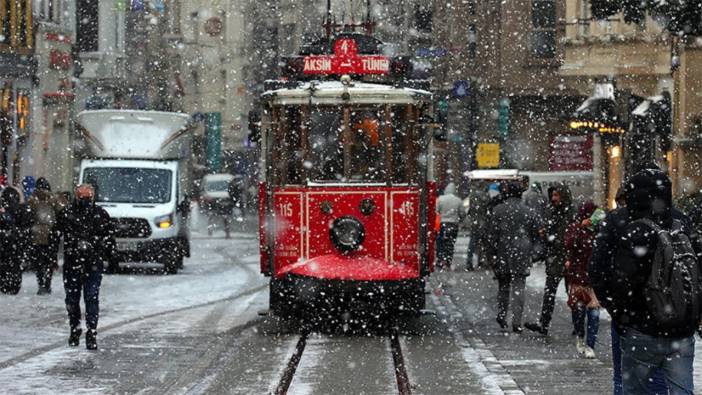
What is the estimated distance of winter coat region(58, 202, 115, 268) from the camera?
607 inches

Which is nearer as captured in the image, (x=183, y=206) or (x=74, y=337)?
(x=74, y=337)

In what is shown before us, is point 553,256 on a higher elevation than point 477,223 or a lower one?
lower

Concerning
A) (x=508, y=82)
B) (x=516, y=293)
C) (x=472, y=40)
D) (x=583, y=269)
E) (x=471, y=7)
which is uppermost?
(x=471, y=7)

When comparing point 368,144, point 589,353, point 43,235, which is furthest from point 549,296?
point 43,235

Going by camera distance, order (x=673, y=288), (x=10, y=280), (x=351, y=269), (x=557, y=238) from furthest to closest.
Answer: (x=10, y=280) → (x=351, y=269) → (x=557, y=238) → (x=673, y=288)

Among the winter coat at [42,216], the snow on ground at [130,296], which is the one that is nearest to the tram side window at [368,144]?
the snow on ground at [130,296]

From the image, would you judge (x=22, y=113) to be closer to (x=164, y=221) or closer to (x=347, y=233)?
(x=164, y=221)

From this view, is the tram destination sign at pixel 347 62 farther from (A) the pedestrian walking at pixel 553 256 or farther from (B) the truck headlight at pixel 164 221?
(B) the truck headlight at pixel 164 221

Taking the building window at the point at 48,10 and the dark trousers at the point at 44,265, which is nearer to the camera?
the dark trousers at the point at 44,265

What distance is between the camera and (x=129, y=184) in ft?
99.1

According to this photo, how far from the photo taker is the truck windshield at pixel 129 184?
3003 centimetres

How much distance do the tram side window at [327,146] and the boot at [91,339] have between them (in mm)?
3485

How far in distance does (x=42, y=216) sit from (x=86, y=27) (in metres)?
25.1

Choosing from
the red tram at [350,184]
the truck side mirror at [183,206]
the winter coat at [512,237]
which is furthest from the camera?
the truck side mirror at [183,206]
